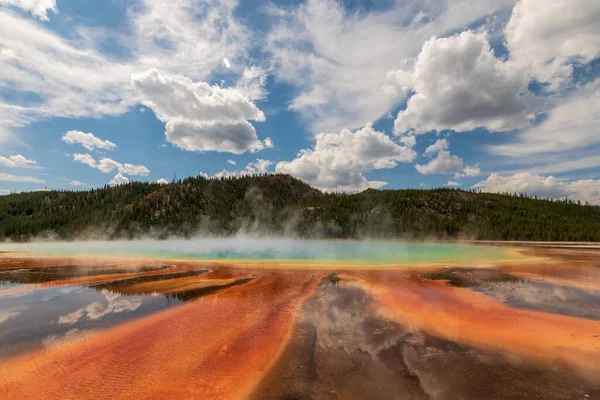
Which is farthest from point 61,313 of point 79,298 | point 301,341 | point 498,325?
point 498,325

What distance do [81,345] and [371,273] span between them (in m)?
16.7

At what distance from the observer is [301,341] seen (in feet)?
27.9

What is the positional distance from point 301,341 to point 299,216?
10865 centimetres

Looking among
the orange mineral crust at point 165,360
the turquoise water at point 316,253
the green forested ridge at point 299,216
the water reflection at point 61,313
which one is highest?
the green forested ridge at point 299,216

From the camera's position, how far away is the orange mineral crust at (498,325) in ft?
24.7

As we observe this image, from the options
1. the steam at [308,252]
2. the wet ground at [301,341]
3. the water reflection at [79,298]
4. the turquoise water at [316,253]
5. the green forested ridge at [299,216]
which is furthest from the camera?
the green forested ridge at [299,216]

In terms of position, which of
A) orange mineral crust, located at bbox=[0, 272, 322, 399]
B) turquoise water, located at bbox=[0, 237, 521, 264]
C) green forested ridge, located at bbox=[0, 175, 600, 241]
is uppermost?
green forested ridge, located at bbox=[0, 175, 600, 241]

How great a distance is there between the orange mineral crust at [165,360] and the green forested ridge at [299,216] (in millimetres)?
87386

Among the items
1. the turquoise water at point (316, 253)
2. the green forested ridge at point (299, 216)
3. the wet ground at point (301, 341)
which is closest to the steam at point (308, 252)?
the turquoise water at point (316, 253)

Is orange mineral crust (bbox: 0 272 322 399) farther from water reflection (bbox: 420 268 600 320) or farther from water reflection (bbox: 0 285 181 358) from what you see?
water reflection (bbox: 420 268 600 320)

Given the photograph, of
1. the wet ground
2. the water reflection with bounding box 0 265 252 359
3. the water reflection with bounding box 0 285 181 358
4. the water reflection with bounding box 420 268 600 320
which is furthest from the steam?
the water reflection with bounding box 0 285 181 358

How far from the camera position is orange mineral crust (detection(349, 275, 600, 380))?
296 inches

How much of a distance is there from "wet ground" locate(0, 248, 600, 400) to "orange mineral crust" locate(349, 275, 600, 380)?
0.17 ft

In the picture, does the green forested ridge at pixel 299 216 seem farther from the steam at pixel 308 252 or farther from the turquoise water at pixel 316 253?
the turquoise water at pixel 316 253
